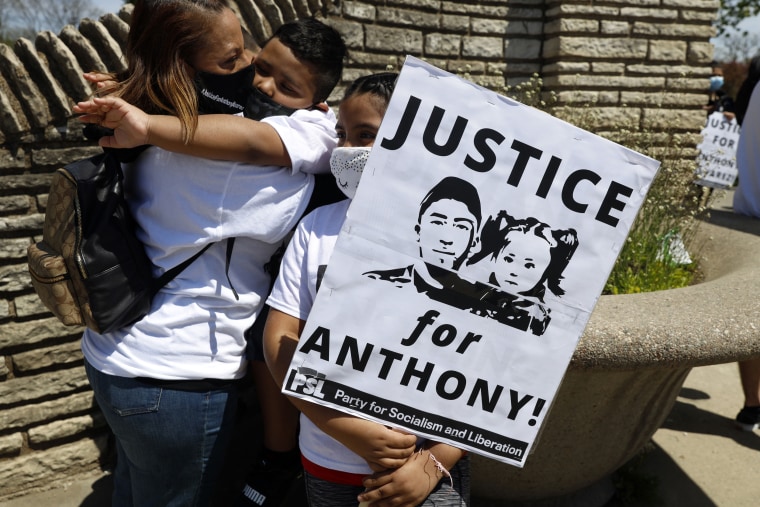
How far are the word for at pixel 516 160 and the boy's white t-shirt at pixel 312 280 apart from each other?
0.31 meters

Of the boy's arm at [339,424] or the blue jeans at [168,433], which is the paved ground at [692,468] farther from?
the boy's arm at [339,424]

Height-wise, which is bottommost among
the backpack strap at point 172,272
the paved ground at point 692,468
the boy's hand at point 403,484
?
the paved ground at point 692,468

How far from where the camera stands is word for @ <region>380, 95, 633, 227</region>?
1.34 metres

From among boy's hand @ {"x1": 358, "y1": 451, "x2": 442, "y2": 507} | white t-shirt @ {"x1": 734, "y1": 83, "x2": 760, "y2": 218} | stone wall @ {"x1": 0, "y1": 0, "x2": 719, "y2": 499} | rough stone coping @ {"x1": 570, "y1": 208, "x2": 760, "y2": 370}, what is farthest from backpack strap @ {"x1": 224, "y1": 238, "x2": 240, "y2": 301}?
white t-shirt @ {"x1": 734, "y1": 83, "x2": 760, "y2": 218}

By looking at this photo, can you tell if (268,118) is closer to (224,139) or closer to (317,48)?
(224,139)

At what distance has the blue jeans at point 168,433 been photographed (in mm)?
1612

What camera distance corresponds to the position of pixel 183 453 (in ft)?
5.50

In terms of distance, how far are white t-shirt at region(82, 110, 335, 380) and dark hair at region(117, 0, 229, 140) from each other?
0.42 ft

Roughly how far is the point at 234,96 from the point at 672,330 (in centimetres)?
143

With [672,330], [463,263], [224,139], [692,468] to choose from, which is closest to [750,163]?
[692,468]

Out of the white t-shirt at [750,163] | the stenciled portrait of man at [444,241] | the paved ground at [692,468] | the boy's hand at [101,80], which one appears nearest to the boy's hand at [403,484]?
the stenciled portrait of man at [444,241]

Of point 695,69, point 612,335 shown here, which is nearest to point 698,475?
point 612,335

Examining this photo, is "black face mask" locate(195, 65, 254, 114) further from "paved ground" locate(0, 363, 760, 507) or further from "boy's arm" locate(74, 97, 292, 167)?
"paved ground" locate(0, 363, 760, 507)

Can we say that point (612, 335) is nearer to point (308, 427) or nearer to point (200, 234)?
point (308, 427)
